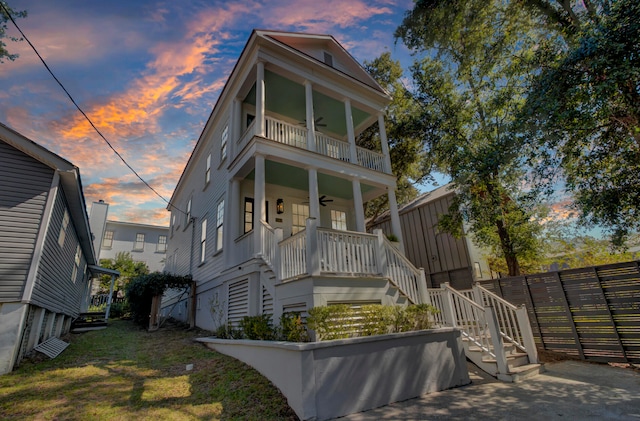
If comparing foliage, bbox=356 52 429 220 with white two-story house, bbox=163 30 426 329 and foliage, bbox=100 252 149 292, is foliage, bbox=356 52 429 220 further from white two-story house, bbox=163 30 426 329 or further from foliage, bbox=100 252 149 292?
foliage, bbox=100 252 149 292

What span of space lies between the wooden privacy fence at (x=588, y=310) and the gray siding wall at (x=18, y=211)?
39.3ft

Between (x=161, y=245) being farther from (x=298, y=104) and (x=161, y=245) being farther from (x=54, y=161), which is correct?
(x=298, y=104)

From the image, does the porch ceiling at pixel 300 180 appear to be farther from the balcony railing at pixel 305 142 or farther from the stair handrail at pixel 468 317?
Answer: the stair handrail at pixel 468 317

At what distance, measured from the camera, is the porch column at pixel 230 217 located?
898cm

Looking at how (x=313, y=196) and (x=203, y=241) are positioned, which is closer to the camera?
(x=313, y=196)

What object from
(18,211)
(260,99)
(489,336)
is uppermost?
(260,99)

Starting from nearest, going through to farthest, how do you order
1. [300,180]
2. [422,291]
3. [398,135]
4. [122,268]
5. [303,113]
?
[422,291] → [300,180] → [303,113] → [398,135] → [122,268]

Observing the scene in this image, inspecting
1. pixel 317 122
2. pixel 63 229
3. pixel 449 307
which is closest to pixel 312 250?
pixel 449 307

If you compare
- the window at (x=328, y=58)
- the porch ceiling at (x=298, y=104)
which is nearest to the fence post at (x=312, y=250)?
the porch ceiling at (x=298, y=104)

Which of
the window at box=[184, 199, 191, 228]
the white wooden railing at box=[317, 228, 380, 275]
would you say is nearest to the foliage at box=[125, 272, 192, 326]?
the window at box=[184, 199, 191, 228]

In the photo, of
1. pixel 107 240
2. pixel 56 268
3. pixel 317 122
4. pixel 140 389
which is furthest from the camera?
pixel 107 240

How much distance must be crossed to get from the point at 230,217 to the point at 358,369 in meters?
6.19

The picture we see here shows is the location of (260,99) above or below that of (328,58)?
below

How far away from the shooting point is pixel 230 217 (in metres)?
9.16
